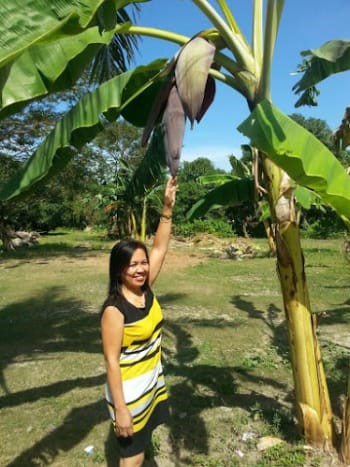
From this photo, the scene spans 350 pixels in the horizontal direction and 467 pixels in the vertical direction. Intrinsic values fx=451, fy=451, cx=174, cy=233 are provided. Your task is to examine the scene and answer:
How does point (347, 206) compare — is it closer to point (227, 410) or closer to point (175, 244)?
point (227, 410)

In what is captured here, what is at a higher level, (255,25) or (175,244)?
(255,25)

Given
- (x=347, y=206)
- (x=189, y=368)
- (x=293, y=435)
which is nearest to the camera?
(x=347, y=206)

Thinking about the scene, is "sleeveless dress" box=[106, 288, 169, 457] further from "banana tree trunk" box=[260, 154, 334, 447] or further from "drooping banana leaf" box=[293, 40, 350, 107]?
"drooping banana leaf" box=[293, 40, 350, 107]

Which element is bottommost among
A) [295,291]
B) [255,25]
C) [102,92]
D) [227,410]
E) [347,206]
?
[227,410]

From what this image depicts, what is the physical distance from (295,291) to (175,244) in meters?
18.2

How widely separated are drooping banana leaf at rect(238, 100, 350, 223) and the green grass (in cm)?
144

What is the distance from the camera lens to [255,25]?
9.45ft

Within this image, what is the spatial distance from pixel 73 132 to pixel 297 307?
1813 millimetres

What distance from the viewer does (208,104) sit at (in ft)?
10.0

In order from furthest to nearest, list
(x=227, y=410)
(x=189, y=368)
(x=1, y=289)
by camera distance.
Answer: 1. (x=1, y=289)
2. (x=189, y=368)
3. (x=227, y=410)

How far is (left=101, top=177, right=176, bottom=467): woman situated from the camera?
2.24 metres

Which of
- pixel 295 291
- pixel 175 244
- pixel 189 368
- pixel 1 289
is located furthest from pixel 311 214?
pixel 295 291

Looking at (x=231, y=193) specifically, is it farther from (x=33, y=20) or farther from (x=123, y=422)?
(x=33, y=20)

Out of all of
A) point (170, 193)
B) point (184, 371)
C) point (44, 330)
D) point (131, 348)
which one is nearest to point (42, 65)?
point (170, 193)
